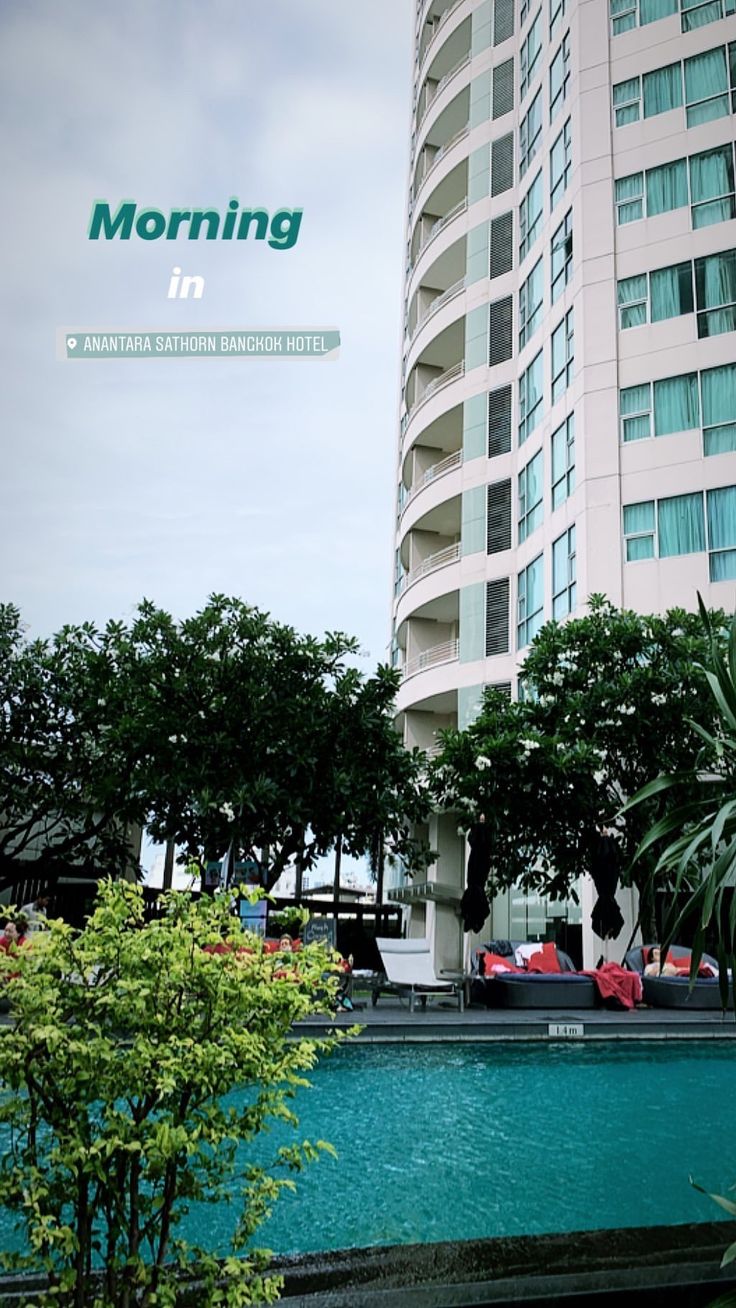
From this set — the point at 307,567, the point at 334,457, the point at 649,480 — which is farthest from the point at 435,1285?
the point at 307,567

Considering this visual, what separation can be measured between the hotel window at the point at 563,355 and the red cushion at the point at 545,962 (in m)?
13.3

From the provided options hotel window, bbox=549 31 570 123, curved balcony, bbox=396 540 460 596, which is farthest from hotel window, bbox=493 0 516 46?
curved balcony, bbox=396 540 460 596

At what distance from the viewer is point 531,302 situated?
88.6 feet

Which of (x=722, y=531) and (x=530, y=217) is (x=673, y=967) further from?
(x=530, y=217)

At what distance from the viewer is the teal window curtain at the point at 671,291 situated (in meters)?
21.7

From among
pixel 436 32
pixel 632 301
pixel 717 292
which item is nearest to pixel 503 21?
pixel 436 32

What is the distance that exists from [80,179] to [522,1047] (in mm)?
17572

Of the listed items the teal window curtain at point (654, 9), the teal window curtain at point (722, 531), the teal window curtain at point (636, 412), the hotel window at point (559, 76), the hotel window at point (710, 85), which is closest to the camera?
the teal window curtain at point (722, 531)

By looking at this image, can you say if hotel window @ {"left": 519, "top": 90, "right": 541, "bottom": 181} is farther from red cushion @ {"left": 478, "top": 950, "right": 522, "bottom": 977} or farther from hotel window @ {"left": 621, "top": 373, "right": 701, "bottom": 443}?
red cushion @ {"left": 478, "top": 950, "right": 522, "bottom": 977}

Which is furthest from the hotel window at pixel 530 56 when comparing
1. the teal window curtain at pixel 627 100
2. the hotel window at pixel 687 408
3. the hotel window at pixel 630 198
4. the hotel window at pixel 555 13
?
the hotel window at pixel 687 408

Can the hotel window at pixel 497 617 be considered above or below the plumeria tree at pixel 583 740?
above

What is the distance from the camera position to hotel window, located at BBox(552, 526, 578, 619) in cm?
2219

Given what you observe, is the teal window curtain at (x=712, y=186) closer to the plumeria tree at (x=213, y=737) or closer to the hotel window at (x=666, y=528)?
the hotel window at (x=666, y=528)

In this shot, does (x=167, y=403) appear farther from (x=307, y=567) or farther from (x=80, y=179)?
(x=307, y=567)
